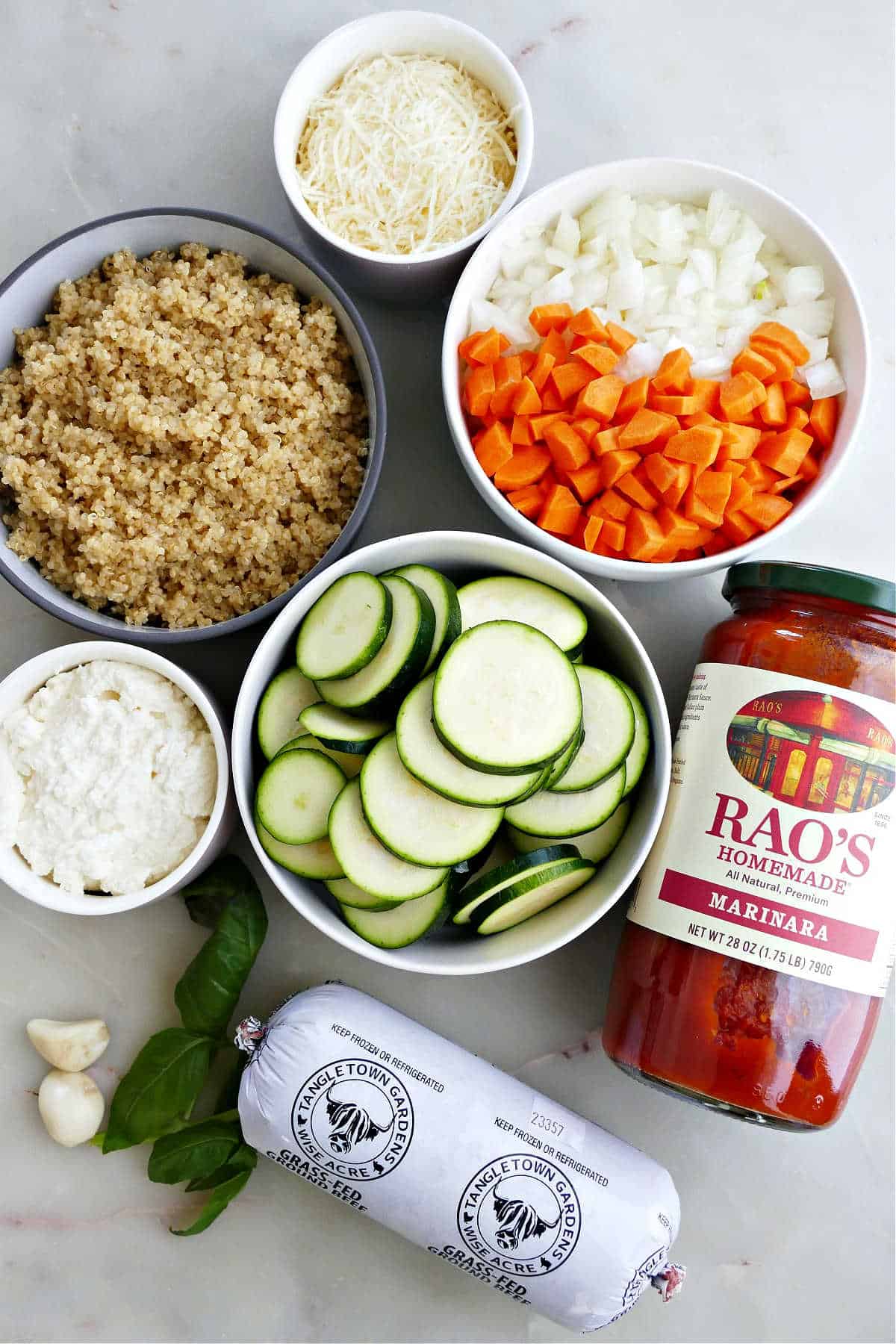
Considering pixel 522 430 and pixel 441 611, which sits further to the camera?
pixel 522 430

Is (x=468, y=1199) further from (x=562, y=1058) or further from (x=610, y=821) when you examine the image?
(x=610, y=821)

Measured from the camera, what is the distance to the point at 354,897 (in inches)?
48.4

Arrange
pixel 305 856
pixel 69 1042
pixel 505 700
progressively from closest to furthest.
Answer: pixel 505 700, pixel 305 856, pixel 69 1042

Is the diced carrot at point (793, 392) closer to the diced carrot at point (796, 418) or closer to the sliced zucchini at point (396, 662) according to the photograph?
the diced carrot at point (796, 418)

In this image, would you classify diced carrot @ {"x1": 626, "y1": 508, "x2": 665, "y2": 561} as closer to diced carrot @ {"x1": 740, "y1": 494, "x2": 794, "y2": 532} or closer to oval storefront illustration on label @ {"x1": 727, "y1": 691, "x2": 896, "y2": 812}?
diced carrot @ {"x1": 740, "y1": 494, "x2": 794, "y2": 532}

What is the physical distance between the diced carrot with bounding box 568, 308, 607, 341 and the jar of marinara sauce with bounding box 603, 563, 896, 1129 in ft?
1.25

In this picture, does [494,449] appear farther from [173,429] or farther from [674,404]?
[173,429]

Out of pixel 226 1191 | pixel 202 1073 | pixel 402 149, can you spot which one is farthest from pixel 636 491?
pixel 226 1191

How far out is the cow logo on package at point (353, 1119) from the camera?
1.25 meters

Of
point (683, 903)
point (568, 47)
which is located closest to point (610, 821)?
point (683, 903)

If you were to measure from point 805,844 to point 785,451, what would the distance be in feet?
1.69

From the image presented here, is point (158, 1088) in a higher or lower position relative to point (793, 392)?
lower

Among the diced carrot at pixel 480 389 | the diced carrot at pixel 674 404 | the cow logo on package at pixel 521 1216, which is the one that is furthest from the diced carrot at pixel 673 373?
the cow logo on package at pixel 521 1216

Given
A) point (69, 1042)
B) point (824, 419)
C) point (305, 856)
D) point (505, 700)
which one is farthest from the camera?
point (69, 1042)
